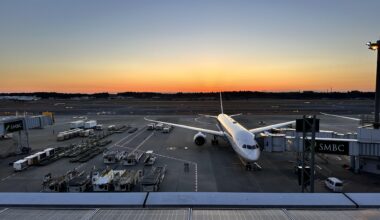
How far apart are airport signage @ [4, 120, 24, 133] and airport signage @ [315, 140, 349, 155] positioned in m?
43.0

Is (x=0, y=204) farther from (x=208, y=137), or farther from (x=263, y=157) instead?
(x=208, y=137)

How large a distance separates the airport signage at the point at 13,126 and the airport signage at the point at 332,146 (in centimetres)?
4298

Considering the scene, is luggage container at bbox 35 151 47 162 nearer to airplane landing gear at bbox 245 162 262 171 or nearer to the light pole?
airplane landing gear at bbox 245 162 262 171

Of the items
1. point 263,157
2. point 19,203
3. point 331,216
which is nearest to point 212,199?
point 331,216

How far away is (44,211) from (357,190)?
93.5 feet

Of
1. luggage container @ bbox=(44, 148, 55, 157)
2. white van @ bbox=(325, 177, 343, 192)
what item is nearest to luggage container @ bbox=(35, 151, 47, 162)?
luggage container @ bbox=(44, 148, 55, 157)

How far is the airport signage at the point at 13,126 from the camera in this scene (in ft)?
143

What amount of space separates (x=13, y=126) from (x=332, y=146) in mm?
45134

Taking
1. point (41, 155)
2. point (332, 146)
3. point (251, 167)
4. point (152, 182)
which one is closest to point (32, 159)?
point (41, 155)

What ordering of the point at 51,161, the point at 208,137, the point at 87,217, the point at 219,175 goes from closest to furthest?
the point at 87,217
the point at 219,175
the point at 51,161
the point at 208,137

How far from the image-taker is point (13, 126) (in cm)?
4531

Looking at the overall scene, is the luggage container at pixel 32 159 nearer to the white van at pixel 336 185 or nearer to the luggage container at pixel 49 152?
the luggage container at pixel 49 152

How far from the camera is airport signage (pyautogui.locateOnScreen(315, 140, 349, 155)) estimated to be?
103 ft

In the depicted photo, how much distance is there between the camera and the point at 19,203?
1047cm
